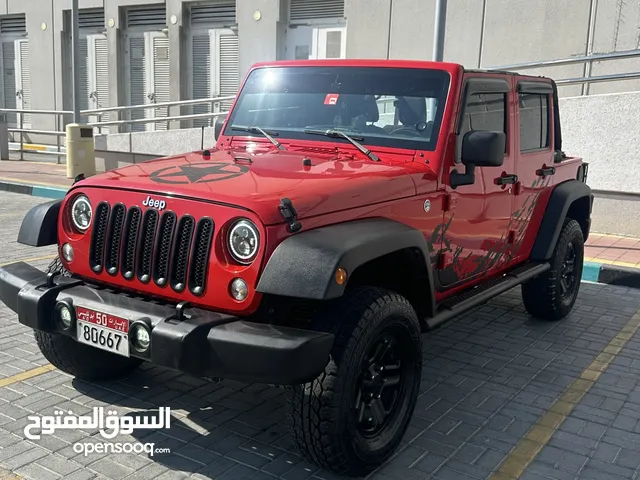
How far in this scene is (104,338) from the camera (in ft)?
10.6

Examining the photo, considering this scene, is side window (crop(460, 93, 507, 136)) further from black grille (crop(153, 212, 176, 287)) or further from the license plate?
the license plate

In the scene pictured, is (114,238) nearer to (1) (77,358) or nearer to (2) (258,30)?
(1) (77,358)

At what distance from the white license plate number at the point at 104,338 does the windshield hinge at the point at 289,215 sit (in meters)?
0.89

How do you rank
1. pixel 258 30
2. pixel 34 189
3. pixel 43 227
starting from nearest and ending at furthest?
pixel 43 227 → pixel 34 189 → pixel 258 30

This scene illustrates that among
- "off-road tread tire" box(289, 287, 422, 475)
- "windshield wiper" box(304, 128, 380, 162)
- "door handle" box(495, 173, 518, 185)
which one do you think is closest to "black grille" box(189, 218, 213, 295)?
"off-road tread tire" box(289, 287, 422, 475)

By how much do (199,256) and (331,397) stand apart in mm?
858

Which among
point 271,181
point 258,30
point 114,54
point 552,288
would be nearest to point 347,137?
point 271,181

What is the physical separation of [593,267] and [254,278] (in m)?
5.40

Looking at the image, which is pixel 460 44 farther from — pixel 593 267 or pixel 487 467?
pixel 487 467

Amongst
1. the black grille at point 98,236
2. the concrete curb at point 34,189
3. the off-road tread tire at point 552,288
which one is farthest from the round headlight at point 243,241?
the concrete curb at point 34,189

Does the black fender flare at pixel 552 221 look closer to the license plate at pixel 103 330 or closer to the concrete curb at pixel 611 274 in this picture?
the concrete curb at pixel 611 274

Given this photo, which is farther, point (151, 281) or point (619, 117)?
point (619, 117)

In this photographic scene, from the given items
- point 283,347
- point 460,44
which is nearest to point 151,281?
point 283,347

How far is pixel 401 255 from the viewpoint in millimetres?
3594
